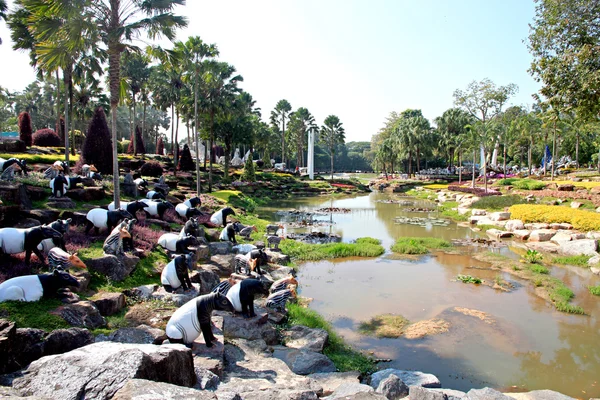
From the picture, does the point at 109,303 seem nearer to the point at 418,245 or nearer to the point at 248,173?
the point at 418,245

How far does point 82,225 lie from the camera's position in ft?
37.2

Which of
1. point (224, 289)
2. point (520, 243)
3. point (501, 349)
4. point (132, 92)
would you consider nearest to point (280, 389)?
point (224, 289)

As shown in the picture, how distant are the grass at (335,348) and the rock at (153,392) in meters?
4.15

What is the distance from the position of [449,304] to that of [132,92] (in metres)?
38.5

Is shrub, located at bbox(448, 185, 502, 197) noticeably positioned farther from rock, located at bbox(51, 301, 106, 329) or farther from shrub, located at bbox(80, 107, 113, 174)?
rock, located at bbox(51, 301, 106, 329)

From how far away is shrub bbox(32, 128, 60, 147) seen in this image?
30891mm

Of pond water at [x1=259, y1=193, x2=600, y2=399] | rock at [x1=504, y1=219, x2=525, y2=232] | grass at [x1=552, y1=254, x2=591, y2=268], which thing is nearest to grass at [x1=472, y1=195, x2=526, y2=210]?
rock at [x1=504, y1=219, x2=525, y2=232]

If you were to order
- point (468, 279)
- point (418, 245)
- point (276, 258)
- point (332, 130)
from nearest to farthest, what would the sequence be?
point (468, 279) < point (276, 258) < point (418, 245) < point (332, 130)

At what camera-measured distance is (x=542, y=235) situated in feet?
63.6

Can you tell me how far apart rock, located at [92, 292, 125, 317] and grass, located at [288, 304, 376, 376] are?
12.1 feet

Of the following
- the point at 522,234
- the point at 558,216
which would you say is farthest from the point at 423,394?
the point at 558,216

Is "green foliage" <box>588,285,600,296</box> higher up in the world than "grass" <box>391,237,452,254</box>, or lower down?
lower down

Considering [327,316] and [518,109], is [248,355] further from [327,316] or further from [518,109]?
[518,109]

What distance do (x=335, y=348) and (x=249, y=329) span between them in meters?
1.88
